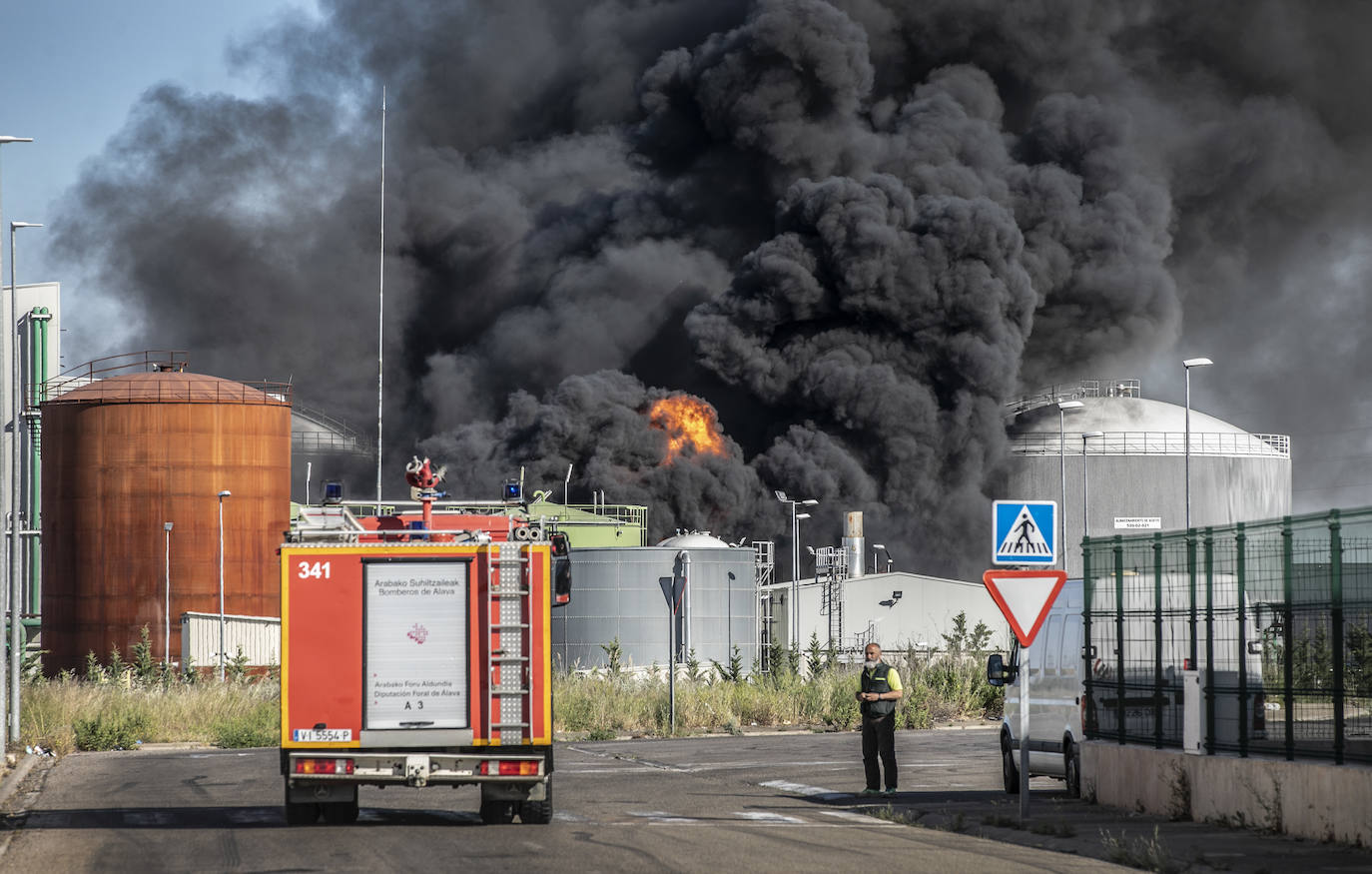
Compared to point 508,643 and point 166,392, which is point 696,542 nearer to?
point 166,392

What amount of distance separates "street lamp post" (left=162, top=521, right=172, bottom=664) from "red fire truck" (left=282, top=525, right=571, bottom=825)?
3725 cm

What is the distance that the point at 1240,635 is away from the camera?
14.4m

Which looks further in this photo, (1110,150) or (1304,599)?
(1110,150)

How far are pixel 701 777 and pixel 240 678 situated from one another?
21.3m

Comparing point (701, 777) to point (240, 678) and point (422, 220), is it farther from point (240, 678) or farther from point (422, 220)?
point (422, 220)

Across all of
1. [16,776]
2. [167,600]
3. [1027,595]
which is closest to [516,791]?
[1027,595]

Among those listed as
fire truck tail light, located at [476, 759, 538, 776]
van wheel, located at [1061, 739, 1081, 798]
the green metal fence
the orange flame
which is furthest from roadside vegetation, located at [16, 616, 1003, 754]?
the orange flame

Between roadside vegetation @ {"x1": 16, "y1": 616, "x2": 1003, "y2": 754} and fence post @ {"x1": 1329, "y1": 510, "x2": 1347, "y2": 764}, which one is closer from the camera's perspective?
fence post @ {"x1": 1329, "y1": 510, "x2": 1347, "y2": 764}

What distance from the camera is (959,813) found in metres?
15.7

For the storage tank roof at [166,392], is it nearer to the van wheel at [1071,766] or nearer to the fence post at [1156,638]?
the van wheel at [1071,766]

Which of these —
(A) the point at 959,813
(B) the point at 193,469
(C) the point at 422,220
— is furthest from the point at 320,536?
(C) the point at 422,220

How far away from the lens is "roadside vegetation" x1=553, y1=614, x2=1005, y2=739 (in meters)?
32.8

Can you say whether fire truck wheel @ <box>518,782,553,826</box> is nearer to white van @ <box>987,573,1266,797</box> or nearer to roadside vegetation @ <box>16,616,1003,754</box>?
white van @ <box>987,573,1266,797</box>

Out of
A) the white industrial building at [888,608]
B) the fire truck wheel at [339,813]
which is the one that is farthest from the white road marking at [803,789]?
the white industrial building at [888,608]
